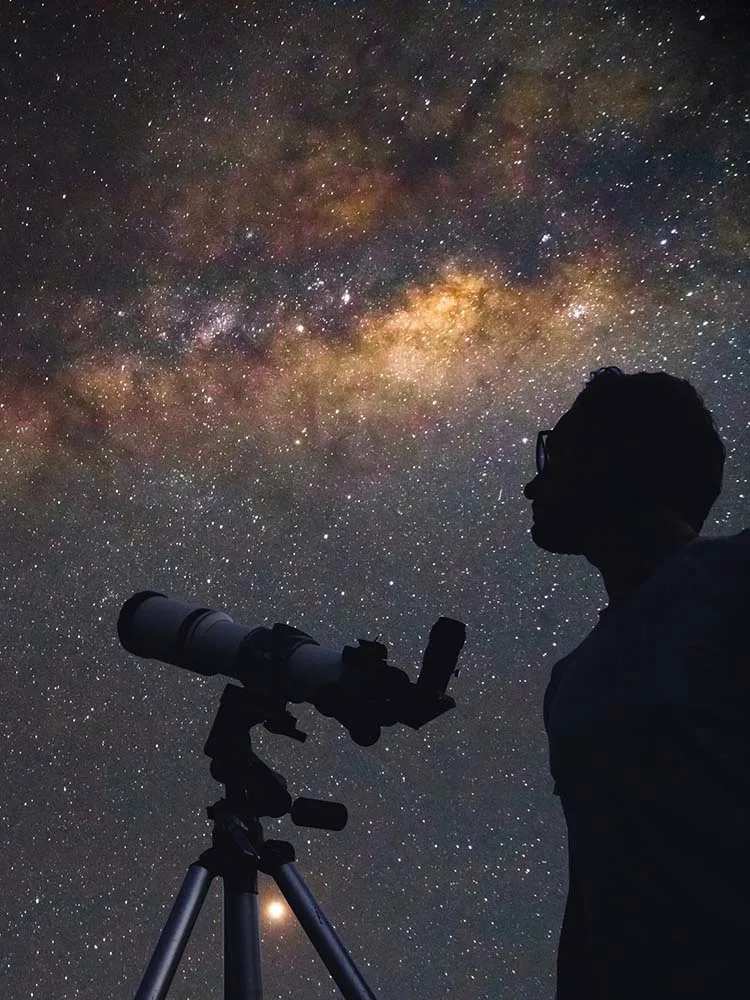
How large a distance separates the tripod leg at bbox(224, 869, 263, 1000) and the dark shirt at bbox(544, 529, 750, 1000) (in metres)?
0.69

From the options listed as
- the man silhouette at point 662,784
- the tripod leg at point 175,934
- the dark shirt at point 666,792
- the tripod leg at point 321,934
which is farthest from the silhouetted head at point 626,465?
the tripod leg at point 175,934

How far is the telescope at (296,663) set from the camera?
2037mm

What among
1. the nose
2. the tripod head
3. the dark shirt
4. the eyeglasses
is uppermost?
the eyeglasses

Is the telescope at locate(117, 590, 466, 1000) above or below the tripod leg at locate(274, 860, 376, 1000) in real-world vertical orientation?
above

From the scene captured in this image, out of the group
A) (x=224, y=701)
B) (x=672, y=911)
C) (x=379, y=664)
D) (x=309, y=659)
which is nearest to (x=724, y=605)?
(x=672, y=911)

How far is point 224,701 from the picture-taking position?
2.35m

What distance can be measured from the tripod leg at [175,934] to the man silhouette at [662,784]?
86 centimetres

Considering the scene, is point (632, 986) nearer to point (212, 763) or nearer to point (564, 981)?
point (564, 981)

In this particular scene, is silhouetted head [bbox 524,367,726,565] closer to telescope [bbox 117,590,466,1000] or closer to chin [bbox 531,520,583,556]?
chin [bbox 531,520,583,556]

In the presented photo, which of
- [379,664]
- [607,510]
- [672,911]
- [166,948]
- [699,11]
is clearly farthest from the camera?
[699,11]

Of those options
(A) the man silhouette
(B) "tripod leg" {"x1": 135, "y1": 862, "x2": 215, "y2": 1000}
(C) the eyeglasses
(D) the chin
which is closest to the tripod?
(B) "tripod leg" {"x1": 135, "y1": 862, "x2": 215, "y2": 1000}

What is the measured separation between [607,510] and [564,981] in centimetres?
112

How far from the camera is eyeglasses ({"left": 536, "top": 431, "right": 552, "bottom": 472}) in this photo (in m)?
2.45

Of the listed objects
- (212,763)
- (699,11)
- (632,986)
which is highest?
(699,11)
